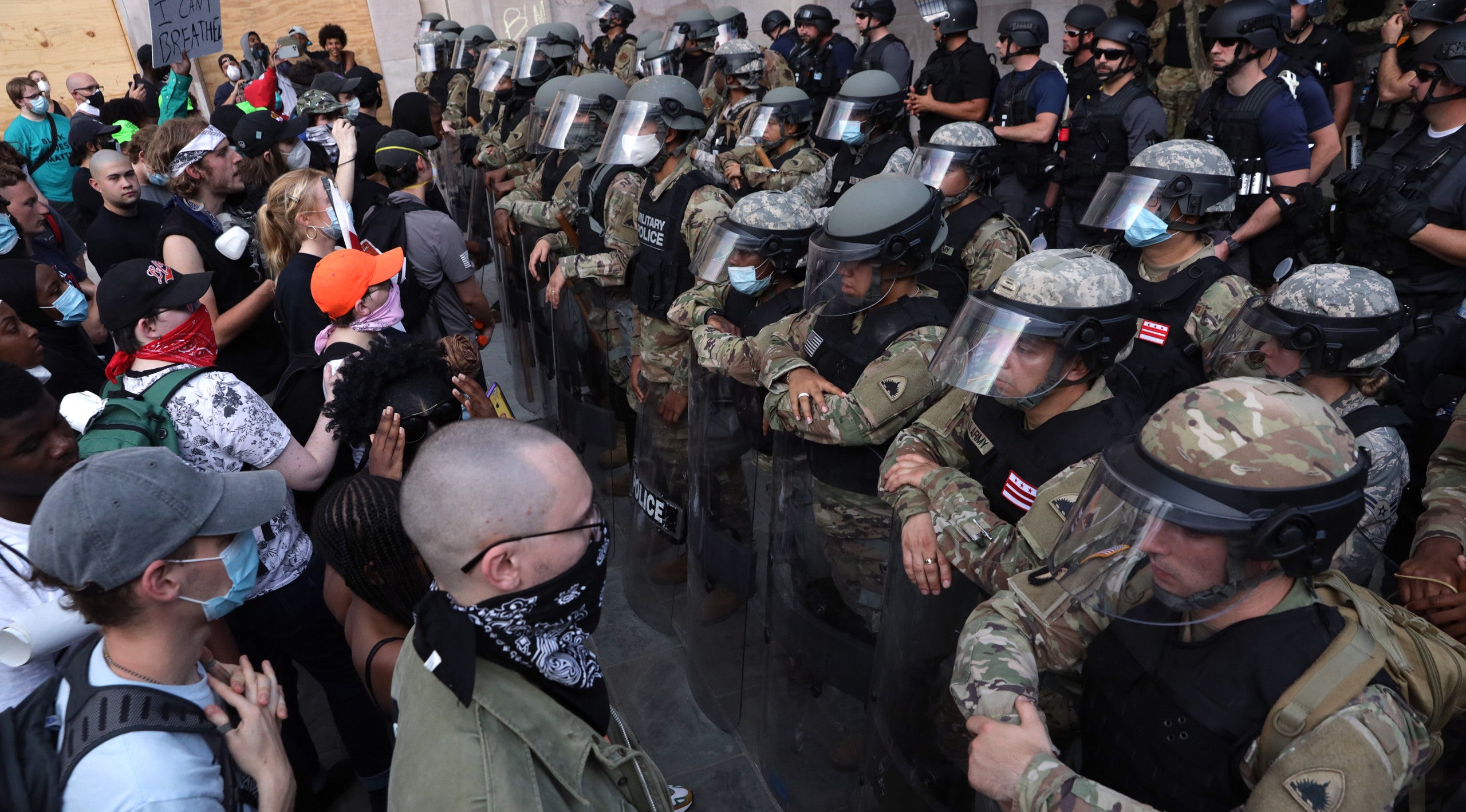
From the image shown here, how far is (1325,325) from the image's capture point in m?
2.48

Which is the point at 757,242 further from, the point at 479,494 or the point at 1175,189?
the point at 479,494

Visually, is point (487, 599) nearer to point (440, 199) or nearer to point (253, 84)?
point (440, 199)

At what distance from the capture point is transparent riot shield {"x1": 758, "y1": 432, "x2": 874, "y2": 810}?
2617mm

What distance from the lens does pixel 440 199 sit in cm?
530

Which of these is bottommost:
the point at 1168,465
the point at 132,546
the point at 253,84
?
the point at 253,84

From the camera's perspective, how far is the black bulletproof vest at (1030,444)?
6.63 ft

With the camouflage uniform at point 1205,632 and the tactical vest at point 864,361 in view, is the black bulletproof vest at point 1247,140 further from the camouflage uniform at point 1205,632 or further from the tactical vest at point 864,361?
the camouflage uniform at point 1205,632

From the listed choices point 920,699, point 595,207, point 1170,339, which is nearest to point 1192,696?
point 920,699

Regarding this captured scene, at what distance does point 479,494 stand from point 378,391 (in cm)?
127

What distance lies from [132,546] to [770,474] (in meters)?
1.75

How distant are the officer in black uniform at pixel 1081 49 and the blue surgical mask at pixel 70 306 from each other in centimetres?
596

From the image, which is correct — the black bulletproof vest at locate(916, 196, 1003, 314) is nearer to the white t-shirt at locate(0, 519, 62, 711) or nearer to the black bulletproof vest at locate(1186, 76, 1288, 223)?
the black bulletproof vest at locate(1186, 76, 1288, 223)

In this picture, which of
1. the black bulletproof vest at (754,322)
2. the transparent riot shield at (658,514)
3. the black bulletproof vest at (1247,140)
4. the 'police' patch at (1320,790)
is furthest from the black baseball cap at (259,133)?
the 'police' patch at (1320,790)

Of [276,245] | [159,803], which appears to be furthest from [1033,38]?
[159,803]
